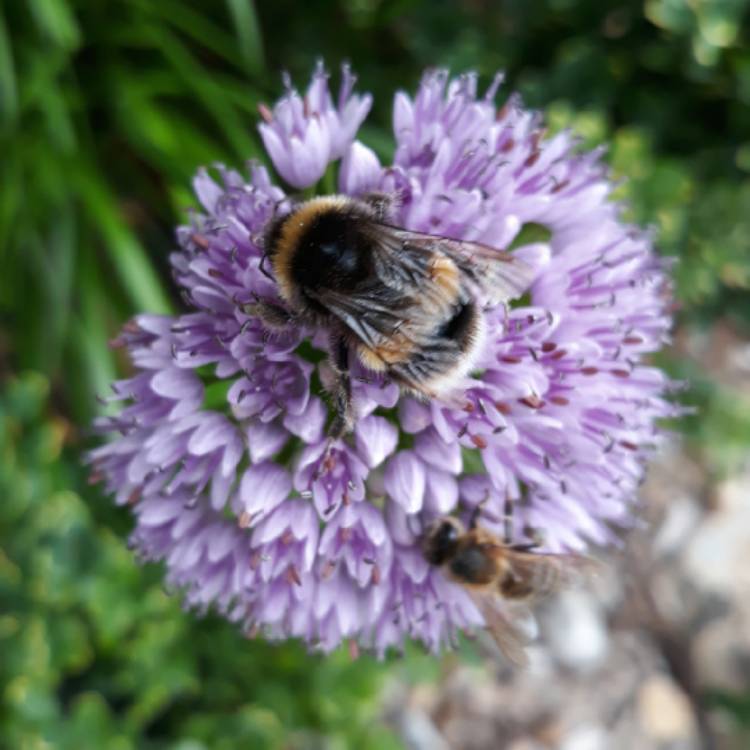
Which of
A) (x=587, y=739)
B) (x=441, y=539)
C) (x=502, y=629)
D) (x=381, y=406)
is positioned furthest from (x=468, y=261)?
(x=587, y=739)

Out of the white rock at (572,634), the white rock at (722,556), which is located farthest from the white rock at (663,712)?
the white rock at (722,556)

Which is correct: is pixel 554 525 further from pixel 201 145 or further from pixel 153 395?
pixel 201 145

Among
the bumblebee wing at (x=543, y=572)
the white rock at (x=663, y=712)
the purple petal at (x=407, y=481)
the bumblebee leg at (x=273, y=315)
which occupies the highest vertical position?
the bumblebee leg at (x=273, y=315)

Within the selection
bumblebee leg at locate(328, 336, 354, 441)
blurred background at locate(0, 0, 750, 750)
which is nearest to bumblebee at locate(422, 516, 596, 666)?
bumblebee leg at locate(328, 336, 354, 441)

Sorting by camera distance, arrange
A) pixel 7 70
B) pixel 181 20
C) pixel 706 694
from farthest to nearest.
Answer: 1. pixel 706 694
2. pixel 181 20
3. pixel 7 70

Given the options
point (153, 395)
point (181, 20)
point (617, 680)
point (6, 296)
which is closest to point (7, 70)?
point (181, 20)

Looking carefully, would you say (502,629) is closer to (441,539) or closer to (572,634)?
(441,539)

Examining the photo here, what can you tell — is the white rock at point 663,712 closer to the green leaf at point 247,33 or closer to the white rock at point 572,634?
the white rock at point 572,634
